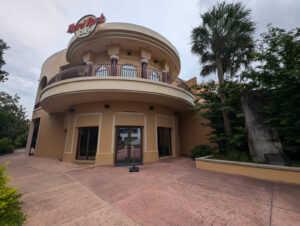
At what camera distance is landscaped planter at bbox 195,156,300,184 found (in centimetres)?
422

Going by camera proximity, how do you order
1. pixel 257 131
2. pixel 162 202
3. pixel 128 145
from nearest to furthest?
1. pixel 162 202
2. pixel 257 131
3. pixel 128 145

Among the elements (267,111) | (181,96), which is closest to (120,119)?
(181,96)

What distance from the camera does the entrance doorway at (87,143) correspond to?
333 inches

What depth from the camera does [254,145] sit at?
5.58 m

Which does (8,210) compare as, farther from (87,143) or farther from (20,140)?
(20,140)

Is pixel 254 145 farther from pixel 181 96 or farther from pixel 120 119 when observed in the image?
pixel 120 119

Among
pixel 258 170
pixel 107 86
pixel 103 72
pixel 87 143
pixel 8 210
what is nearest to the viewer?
pixel 8 210

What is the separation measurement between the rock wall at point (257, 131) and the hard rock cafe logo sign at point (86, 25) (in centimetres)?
996

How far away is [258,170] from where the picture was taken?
4.78 meters

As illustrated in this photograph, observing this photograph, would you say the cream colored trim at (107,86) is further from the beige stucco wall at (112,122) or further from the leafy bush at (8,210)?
the leafy bush at (8,210)

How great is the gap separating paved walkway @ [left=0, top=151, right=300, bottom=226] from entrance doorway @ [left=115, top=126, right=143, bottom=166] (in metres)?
3.38

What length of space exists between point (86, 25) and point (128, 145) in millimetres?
8677

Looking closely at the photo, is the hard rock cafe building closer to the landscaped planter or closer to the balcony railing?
the balcony railing

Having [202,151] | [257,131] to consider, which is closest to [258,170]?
[257,131]
